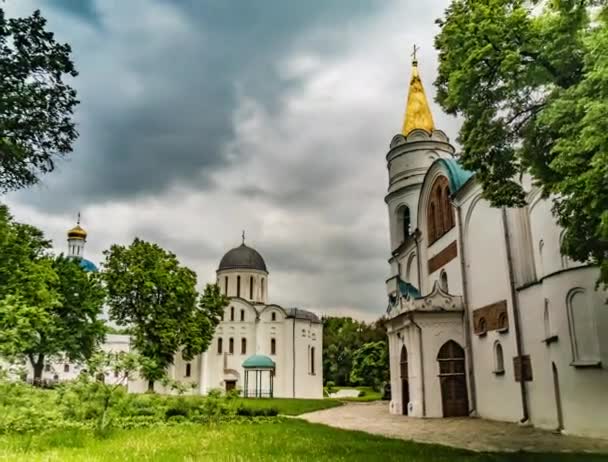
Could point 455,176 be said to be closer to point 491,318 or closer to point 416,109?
point 491,318

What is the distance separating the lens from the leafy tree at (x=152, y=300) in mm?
34250

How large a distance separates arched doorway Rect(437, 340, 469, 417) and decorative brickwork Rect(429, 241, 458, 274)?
3.52 meters

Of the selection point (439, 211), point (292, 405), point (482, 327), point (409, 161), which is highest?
point (409, 161)

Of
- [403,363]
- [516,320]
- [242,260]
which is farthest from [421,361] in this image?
[242,260]

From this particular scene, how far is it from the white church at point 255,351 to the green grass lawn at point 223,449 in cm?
3472

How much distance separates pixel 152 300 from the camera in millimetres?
35000

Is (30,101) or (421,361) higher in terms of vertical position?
(30,101)

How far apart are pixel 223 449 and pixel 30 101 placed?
6.45m

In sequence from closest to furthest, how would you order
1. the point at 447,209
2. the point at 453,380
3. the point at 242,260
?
the point at 453,380, the point at 447,209, the point at 242,260

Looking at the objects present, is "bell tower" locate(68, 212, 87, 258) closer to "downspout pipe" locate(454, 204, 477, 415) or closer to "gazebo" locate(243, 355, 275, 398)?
"gazebo" locate(243, 355, 275, 398)

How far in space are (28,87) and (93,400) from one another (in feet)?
22.0

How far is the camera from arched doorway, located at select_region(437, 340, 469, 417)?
1994cm

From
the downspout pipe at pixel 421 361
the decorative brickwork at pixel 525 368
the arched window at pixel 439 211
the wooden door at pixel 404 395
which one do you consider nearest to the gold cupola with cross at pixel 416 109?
the arched window at pixel 439 211

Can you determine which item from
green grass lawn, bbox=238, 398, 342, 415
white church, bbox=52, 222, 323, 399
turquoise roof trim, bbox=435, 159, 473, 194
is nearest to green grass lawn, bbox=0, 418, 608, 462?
turquoise roof trim, bbox=435, 159, 473, 194
